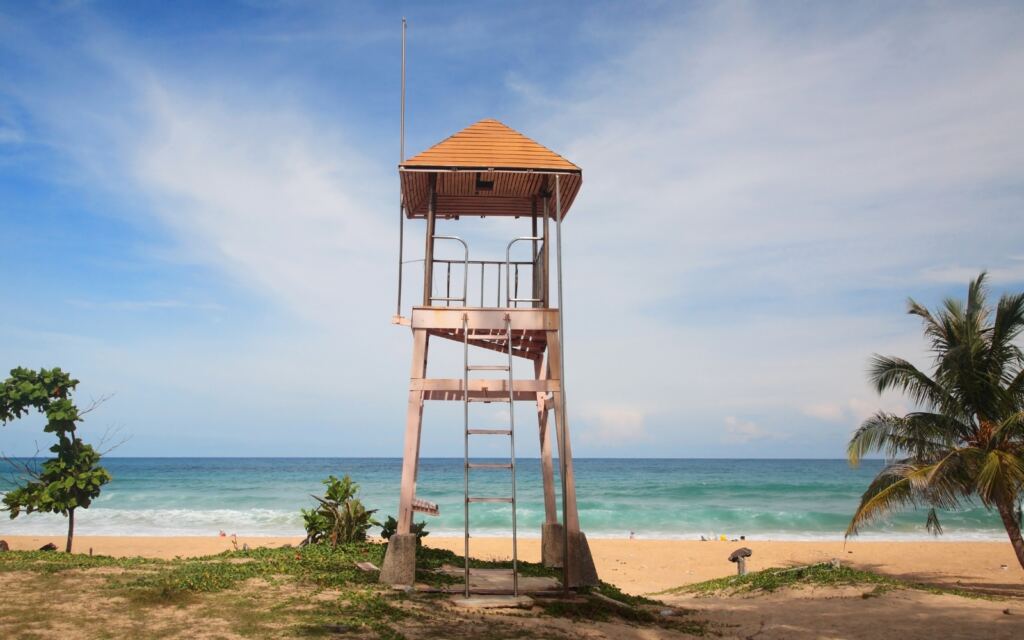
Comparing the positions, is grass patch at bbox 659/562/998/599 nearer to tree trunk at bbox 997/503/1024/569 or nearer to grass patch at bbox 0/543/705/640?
tree trunk at bbox 997/503/1024/569

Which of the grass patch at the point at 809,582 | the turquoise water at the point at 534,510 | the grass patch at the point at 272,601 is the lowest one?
the turquoise water at the point at 534,510

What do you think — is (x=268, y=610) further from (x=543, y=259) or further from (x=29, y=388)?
(x=29, y=388)

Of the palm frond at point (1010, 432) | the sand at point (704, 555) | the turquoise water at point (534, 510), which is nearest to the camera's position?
the palm frond at point (1010, 432)

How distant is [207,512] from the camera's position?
4059 centimetres

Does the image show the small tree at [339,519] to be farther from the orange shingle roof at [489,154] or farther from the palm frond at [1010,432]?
the palm frond at [1010,432]

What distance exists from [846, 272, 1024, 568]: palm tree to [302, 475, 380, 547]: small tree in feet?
34.5

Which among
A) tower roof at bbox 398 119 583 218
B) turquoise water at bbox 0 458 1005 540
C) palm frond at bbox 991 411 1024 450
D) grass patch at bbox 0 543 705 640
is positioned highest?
tower roof at bbox 398 119 583 218

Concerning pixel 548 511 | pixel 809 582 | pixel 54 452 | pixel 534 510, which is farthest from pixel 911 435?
pixel 534 510

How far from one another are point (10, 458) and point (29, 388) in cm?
202

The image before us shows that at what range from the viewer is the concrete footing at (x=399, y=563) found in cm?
1058

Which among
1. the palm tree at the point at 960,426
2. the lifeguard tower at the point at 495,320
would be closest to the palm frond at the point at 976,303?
the palm tree at the point at 960,426

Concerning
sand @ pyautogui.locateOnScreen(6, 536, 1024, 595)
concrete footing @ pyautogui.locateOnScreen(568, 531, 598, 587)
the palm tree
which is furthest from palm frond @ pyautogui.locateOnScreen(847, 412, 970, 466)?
concrete footing @ pyautogui.locateOnScreen(568, 531, 598, 587)

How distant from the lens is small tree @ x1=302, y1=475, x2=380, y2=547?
14.5 metres

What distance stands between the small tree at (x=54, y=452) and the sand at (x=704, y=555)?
809cm
